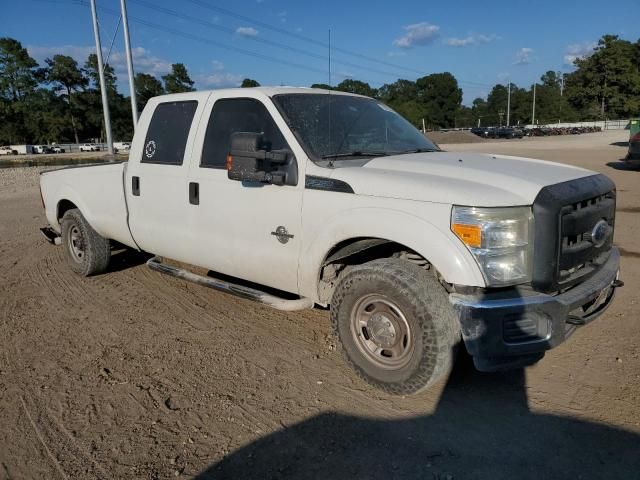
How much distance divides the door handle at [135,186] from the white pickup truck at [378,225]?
0.06 ft

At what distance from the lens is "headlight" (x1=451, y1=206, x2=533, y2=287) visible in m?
3.00

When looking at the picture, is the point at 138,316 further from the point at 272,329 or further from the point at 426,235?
the point at 426,235

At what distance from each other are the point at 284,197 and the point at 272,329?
54.4 inches

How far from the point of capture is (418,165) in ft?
12.0

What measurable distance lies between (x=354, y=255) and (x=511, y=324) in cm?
129

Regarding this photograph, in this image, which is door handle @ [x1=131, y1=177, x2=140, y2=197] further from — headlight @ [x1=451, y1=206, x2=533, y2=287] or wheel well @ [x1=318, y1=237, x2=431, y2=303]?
headlight @ [x1=451, y1=206, x2=533, y2=287]

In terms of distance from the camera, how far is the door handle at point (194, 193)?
452 cm

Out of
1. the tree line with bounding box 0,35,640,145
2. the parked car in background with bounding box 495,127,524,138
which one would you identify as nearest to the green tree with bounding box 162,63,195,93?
the tree line with bounding box 0,35,640,145

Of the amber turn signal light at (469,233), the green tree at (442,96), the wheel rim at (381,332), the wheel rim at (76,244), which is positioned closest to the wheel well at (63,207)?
the wheel rim at (76,244)

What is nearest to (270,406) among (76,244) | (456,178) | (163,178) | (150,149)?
(456,178)

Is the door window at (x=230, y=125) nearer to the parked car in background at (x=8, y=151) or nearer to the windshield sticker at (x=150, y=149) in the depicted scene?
the windshield sticker at (x=150, y=149)

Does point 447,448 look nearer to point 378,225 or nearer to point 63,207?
point 378,225

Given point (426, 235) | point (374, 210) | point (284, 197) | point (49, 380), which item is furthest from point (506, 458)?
point (49, 380)

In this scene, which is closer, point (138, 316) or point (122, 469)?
point (122, 469)
